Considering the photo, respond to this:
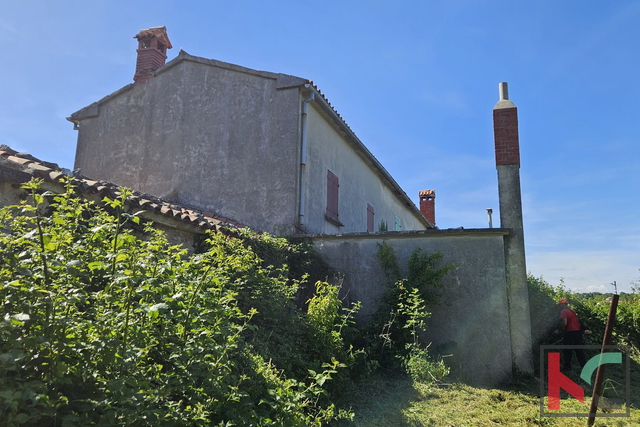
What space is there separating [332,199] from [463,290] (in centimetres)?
469

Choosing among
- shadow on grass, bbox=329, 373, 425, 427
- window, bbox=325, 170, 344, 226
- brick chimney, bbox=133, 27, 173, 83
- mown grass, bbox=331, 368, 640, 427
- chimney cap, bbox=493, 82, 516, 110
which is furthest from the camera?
brick chimney, bbox=133, 27, 173, 83

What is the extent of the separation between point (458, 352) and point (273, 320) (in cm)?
383

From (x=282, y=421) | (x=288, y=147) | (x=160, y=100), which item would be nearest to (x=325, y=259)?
(x=288, y=147)

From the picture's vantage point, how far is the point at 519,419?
5.42m

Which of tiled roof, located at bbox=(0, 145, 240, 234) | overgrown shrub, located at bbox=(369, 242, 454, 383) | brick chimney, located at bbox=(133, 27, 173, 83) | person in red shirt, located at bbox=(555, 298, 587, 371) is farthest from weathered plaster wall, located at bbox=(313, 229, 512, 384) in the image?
brick chimney, located at bbox=(133, 27, 173, 83)

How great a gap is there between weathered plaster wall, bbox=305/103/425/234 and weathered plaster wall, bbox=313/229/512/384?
75.7 inches

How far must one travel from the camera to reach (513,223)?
8.50 meters

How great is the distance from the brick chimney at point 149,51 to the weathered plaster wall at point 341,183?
534 cm

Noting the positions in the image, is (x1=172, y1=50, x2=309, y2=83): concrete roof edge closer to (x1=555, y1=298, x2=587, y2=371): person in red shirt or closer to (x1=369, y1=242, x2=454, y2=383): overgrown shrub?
(x1=369, y1=242, x2=454, y2=383): overgrown shrub

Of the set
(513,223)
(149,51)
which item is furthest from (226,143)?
(513,223)

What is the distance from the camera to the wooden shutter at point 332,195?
1156 cm

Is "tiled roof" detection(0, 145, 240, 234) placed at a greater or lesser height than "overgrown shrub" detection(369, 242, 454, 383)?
greater

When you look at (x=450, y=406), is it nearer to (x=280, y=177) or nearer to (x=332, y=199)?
(x=280, y=177)

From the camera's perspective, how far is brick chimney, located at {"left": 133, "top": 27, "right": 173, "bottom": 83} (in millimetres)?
12625
